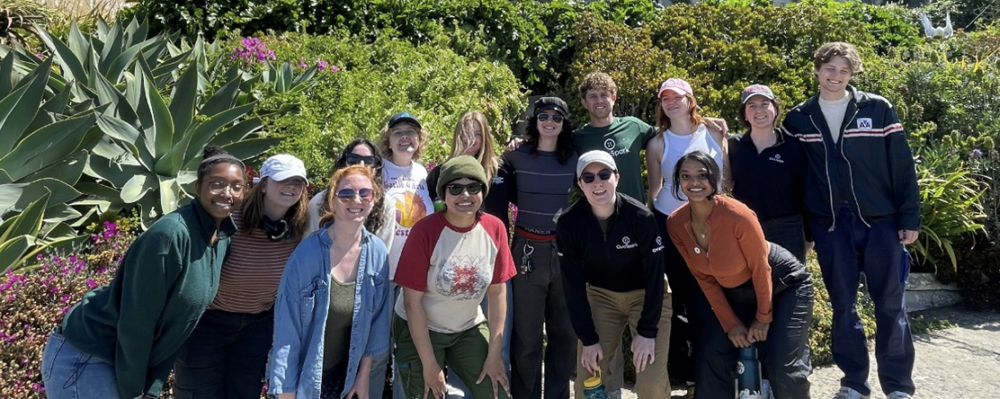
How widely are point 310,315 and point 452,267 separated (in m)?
0.74

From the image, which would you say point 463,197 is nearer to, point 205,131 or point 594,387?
point 594,387

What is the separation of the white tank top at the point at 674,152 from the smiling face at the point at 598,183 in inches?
30.1

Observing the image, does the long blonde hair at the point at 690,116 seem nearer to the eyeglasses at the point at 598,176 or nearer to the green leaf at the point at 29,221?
the eyeglasses at the point at 598,176

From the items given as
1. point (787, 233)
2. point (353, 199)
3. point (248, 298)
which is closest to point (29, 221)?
point (248, 298)

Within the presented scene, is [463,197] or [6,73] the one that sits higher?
[6,73]

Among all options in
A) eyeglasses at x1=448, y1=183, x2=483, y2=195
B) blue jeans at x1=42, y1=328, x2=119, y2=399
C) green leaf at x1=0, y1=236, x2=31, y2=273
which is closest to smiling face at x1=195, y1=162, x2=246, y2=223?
blue jeans at x1=42, y1=328, x2=119, y2=399

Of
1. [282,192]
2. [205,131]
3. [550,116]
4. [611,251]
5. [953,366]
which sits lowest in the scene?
[953,366]

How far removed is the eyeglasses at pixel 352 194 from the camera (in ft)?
12.7

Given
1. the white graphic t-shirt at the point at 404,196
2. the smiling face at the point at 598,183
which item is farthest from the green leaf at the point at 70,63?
the smiling face at the point at 598,183

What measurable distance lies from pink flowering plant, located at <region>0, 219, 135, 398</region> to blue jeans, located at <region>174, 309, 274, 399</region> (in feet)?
2.56

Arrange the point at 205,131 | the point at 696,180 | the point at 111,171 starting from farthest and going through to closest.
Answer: the point at 205,131, the point at 111,171, the point at 696,180

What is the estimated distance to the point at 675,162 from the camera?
16.1 ft

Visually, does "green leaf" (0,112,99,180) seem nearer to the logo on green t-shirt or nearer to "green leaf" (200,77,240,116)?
"green leaf" (200,77,240,116)

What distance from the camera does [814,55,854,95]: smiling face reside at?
4770mm
